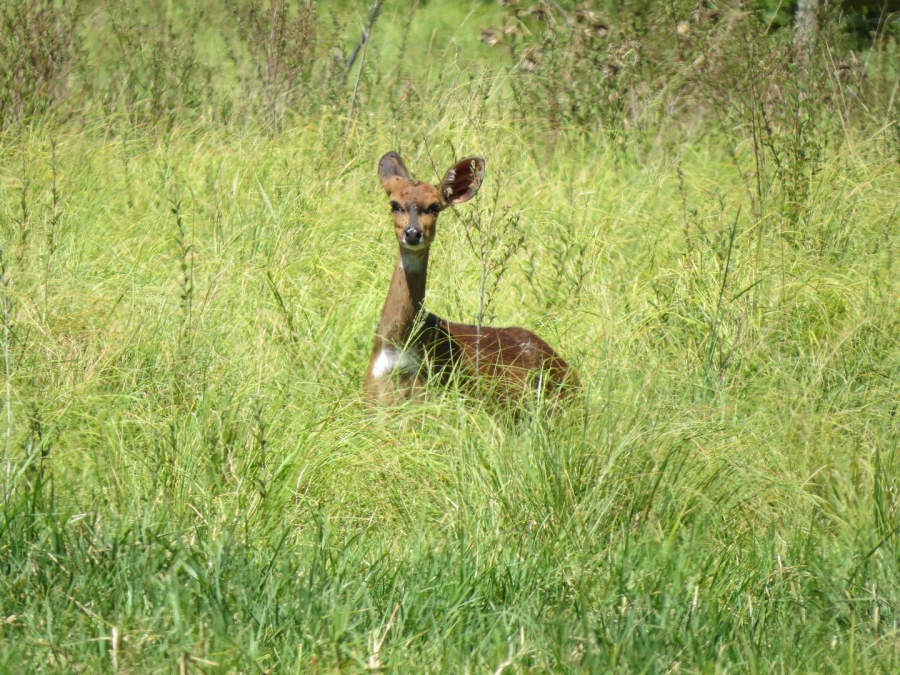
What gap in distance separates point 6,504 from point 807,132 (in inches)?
175

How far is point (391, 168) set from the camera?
17.4 feet

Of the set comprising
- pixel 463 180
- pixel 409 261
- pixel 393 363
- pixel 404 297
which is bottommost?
pixel 393 363

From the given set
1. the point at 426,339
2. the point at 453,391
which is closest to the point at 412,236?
the point at 426,339

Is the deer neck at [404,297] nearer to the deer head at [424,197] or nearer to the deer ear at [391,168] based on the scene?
the deer head at [424,197]

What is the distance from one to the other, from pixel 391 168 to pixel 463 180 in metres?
0.32

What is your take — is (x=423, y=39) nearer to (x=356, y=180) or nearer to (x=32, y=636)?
(x=356, y=180)

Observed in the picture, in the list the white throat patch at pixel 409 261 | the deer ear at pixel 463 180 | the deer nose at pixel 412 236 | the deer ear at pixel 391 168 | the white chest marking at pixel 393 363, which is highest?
the deer ear at pixel 463 180

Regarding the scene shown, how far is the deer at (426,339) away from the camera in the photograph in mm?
4633

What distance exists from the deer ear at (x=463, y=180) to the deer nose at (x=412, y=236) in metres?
0.25

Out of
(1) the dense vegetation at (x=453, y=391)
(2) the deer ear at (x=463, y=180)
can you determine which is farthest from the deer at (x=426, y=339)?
(1) the dense vegetation at (x=453, y=391)

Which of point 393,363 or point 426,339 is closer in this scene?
point 393,363

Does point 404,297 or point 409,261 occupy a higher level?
point 409,261

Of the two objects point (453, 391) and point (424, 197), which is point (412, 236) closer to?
point (424, 197)

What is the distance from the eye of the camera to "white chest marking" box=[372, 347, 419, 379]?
15.2 feet
